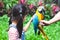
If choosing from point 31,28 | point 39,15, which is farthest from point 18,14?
point 31,28

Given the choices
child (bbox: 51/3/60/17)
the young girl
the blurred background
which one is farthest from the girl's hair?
child (bbox: 51/3/60/17)

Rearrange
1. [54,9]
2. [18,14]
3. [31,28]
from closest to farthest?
[18,14], [31,28], [54,9]

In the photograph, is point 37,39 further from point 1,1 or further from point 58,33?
point 1,1

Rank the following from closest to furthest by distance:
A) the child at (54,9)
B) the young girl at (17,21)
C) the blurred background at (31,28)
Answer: the young girl at (17,21) < the blurred background at (31,28) < the child at (54,9)

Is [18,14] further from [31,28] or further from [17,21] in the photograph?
[31,28]

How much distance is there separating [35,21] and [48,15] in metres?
3.18

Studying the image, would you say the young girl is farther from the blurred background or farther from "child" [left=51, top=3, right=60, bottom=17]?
"child" [left=51, top=3, right=60, bottom=17]

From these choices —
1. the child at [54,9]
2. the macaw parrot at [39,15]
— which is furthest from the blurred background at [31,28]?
the macaw parrot at [39,15]

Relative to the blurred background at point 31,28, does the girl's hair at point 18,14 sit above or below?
above

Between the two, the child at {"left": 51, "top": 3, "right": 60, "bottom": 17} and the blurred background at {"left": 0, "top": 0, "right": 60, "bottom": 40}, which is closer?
the blurred background at {"left": 0, "top": 0, "right": 60, "bottom": 40}

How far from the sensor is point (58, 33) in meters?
6.38

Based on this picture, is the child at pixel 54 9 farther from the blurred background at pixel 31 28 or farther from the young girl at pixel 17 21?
the young girl at pixel 17 21

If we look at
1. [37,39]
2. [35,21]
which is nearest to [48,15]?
Answer: [37,39]

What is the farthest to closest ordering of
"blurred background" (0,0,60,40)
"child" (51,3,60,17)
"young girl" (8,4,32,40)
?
"child" (51,3,60,17) < "blurred background" (0,0,60,40) < "young girl" (8,4,32,40)
